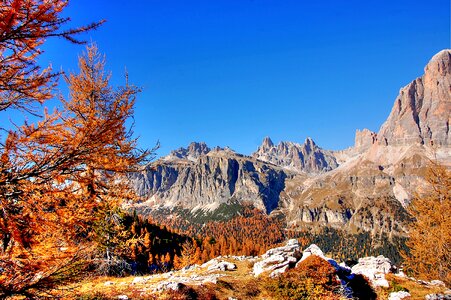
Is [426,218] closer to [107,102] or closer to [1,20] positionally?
[107,102]

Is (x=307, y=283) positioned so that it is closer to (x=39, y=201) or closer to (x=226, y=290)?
(x=226, y=290)

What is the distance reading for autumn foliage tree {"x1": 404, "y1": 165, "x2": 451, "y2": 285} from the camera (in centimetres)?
2155

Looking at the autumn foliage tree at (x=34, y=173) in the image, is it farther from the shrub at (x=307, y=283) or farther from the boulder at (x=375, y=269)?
the boulder at (x=375, y=269)

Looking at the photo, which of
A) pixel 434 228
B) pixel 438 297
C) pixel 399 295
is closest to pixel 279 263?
pixel 399 295

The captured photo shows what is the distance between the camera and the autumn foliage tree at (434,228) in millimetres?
21547

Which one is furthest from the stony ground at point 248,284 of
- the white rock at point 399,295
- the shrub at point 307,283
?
the shrub at point 307,283

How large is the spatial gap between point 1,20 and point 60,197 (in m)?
3.85

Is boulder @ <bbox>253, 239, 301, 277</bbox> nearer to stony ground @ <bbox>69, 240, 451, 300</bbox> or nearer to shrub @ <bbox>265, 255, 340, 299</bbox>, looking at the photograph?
stony ground @ <bbox>69, 240, 451, 300</bbox>

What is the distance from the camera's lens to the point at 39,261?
588 centimetres

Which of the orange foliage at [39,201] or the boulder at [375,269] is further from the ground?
the orange foliage at [39,201]

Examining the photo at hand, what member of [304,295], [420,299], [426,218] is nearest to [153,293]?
[304,295]

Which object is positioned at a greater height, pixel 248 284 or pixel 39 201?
pixel 39 201

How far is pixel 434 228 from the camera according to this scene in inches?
882

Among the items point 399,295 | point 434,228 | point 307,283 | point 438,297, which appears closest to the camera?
point 438,297
